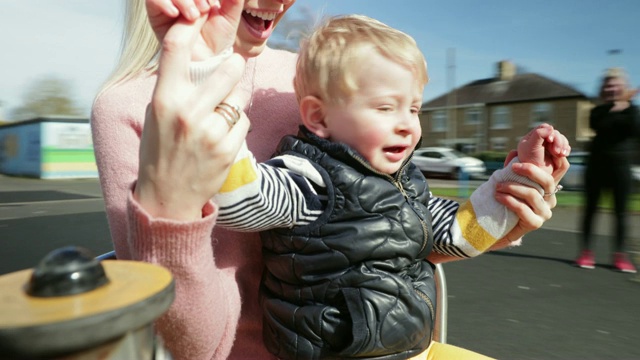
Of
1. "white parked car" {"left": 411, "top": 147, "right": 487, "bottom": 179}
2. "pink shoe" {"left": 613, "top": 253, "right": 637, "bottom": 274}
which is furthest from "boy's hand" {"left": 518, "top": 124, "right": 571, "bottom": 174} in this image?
"white parked car" {"left": 411, "top": 147, "right": 487, "bottom": 179}

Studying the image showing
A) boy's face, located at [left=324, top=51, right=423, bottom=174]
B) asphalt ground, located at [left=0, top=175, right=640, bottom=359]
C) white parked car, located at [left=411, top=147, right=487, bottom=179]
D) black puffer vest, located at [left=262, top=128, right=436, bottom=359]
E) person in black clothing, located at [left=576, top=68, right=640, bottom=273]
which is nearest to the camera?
black puffer vest, located at [left=262, top=128, right=436, bottom=359]

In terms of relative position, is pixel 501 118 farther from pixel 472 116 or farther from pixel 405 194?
pixel 405 194

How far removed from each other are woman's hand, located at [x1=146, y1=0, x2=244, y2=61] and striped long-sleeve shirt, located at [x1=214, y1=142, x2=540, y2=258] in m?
0.24

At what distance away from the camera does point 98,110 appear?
3.79 ft

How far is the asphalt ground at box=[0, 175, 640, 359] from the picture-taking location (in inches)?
161

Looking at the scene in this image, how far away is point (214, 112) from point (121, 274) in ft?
0.85

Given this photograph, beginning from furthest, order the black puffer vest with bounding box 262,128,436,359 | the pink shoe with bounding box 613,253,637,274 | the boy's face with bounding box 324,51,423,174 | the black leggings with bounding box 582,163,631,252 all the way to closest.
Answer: the pink shoe with bounding box 613,253,637,274
the black leggings with bounding box 582,163,631,252
the boy's face with bounding box 324,51,423,174
the black puffer vest with bounding box 262,128,436,359

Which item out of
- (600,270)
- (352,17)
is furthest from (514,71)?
(352,17)

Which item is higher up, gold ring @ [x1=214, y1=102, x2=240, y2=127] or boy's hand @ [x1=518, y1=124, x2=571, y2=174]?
gold ring @ [x1=214, y1=102, x2=240, y2=127]

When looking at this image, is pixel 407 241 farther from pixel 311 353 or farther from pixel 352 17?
pixel 352 17

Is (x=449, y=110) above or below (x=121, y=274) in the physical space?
below

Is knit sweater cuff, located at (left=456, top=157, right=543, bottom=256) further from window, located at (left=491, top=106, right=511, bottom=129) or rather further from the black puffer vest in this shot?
window, located at (left=491, top=106, right=511, bottom=129)

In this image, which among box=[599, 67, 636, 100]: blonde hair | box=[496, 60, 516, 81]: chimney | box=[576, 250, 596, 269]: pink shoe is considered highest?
box=[599, 67, 636, 100]: blonde hair

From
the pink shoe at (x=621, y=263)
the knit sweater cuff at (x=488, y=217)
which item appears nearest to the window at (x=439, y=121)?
the pink shoe at (x=621, y=263)
